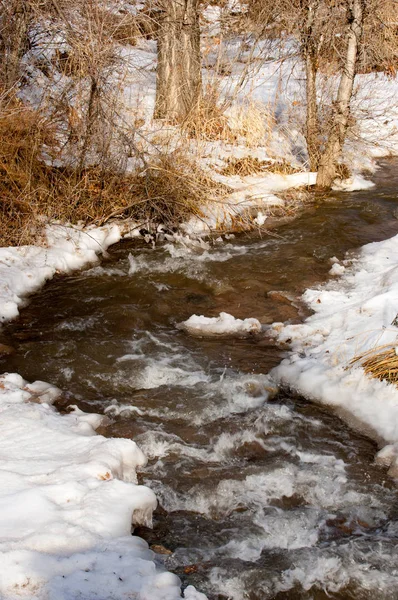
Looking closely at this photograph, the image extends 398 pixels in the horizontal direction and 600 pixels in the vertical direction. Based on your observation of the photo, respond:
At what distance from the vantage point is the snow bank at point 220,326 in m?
5.10

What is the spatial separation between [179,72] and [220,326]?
17.4 ft

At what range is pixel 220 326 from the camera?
5125 mm

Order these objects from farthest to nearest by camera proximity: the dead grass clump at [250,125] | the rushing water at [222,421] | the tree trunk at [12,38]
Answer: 1. the dead grass clump at [250,125]
2. the tree trunk at [12,38]
3. the rushing water at [222,421]

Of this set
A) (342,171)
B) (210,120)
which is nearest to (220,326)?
(210,120)

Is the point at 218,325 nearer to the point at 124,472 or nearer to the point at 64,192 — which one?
the point at 124,472

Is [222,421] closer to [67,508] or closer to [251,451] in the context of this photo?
[251,451]

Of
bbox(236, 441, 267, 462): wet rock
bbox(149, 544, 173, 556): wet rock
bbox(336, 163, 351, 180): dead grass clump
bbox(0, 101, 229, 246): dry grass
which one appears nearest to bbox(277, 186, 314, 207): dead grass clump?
bbox(336, 163, 351, 180): dead grass clump

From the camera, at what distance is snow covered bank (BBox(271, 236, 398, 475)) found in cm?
396

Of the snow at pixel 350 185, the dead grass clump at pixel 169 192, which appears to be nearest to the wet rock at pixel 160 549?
the dead grass clump at pixel 169 192

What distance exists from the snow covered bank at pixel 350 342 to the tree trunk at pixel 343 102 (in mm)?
2686

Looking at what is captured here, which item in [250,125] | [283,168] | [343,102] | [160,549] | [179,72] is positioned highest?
[179,72]

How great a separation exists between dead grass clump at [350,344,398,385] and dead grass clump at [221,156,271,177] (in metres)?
4.77

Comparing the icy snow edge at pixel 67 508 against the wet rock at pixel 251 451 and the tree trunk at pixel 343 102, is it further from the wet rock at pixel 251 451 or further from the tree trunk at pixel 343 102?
the tree trunk at pixel 343 102

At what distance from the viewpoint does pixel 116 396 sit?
14.0 feet
